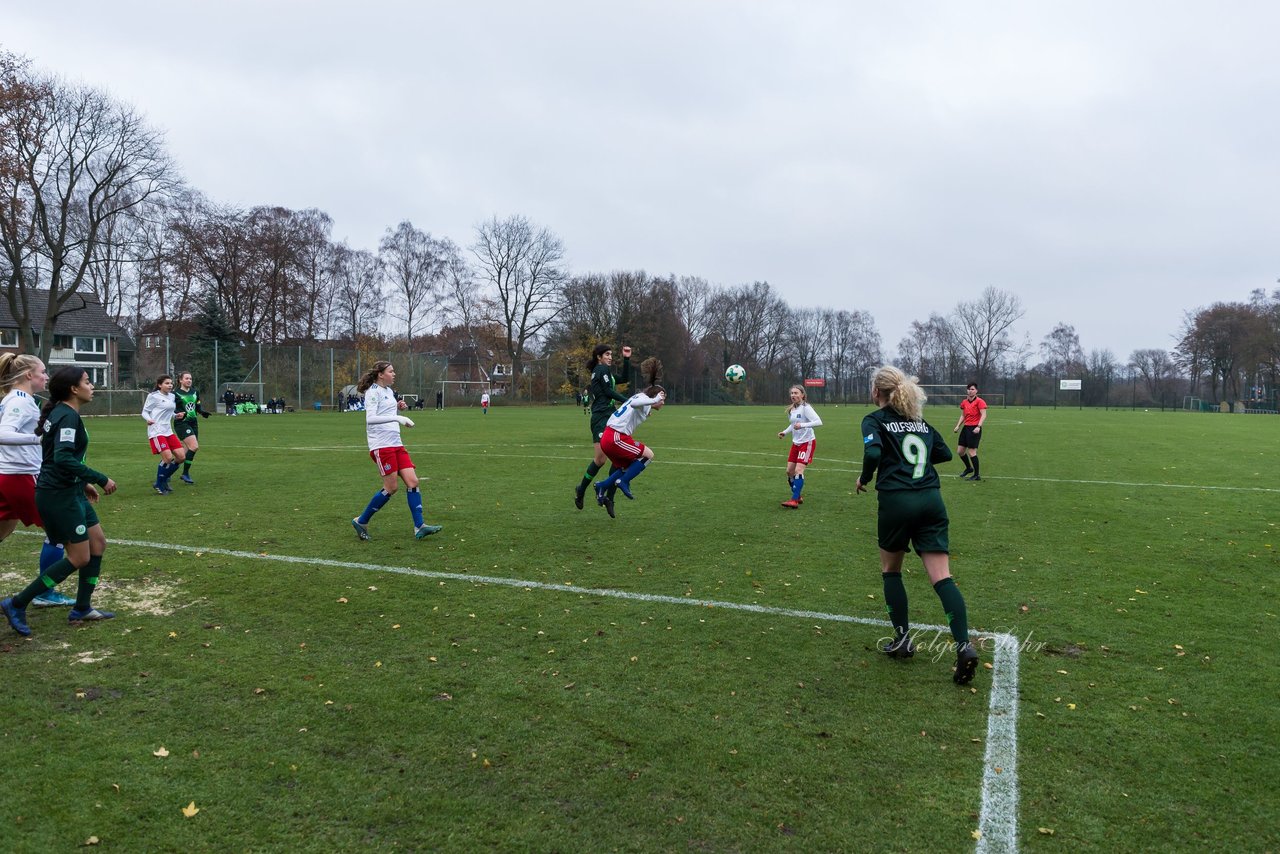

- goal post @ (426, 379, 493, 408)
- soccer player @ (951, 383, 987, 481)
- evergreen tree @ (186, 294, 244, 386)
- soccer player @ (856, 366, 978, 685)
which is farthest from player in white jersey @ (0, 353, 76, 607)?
goal post @ (426, 379, 493, 408)

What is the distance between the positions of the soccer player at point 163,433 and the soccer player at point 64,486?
7.33 metres

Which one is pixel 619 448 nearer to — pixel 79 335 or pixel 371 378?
pixel 371 378

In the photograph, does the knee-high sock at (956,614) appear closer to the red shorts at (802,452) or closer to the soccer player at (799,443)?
the soccer player at (799,443)

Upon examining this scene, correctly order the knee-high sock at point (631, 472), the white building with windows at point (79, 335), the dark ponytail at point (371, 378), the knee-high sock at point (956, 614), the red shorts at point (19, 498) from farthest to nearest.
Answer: the white building with windows at point (79, 335) → the knee-high sock at point (631, 472) → the dark ponytail at point (371, 378) → the red shorts at point (19, 498) → the knee-high sock at point (956, 614)

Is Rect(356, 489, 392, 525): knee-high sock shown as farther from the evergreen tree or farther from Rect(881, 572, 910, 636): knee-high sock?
the evergreen tree

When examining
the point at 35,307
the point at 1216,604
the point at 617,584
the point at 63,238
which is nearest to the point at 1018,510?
the point at 1216,604

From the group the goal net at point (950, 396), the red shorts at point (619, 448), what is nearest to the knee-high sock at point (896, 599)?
the red shorts at point (619, 448)

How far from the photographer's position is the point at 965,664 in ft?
15.1

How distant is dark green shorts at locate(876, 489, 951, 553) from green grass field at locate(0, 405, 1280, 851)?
0.79 meters

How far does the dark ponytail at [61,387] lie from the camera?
5.29 m

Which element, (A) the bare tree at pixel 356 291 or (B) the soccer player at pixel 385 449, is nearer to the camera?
(B) the soccer player at pixel 385 449

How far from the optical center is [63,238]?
128 ft

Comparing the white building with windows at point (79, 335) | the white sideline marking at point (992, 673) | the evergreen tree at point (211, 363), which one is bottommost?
the white sideline marking at point (992, 673)

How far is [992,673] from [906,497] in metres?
1.17
